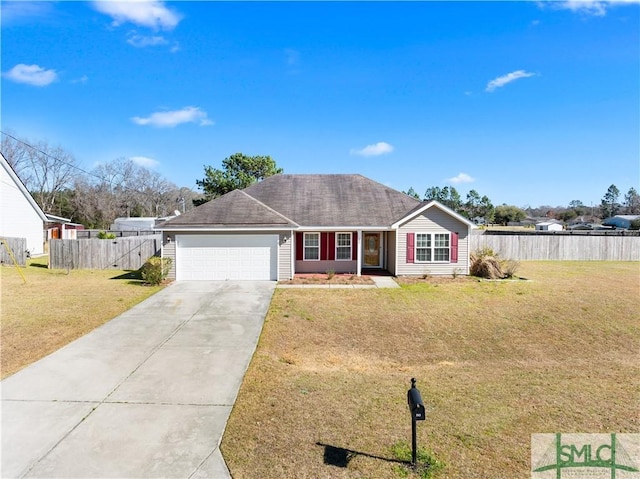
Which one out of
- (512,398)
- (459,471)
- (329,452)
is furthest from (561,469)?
(329,452)

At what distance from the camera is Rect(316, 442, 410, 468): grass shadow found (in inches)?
163

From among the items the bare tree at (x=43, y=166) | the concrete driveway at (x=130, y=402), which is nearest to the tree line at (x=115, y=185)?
the bare tree at (x=43, y=166)

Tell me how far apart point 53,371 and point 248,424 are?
4.28 meters

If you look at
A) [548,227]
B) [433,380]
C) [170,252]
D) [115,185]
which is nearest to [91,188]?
[115,185]

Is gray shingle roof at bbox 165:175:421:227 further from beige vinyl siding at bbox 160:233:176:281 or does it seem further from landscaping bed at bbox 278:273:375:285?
landscaping bed at bbox 278:273:375:285

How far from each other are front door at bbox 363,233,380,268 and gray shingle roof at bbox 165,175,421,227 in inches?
62.4

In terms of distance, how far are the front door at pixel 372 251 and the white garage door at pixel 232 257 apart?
5.52 meters

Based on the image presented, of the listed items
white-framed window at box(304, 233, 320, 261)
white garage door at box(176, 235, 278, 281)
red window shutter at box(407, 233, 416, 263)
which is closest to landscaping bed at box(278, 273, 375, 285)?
white garage door at box(176, 235, 278, 281)

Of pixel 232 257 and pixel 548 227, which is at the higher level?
pixel 548 227

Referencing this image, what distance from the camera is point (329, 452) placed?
4348mm

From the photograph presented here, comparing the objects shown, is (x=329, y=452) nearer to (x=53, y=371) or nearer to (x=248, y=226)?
(x=53, y=371)

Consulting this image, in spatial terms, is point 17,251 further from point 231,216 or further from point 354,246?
point 354,246

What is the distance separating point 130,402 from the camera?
5637 millimetres

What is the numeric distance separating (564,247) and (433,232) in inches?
Answer: 558
